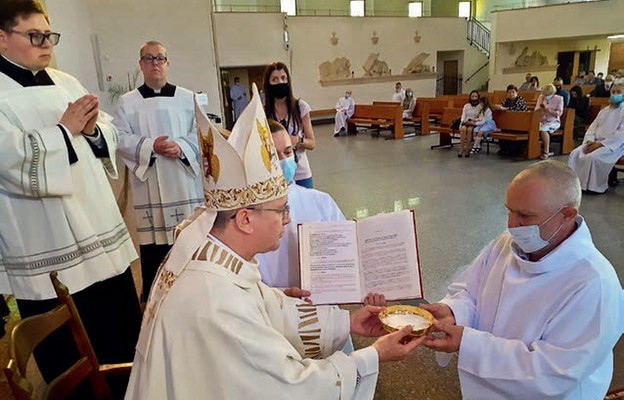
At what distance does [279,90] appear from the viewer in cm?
347

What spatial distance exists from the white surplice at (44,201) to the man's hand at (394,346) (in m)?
1.42

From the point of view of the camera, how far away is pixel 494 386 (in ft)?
5.06

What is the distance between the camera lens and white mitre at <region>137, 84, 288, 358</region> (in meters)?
1.18

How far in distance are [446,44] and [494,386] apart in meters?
20.1

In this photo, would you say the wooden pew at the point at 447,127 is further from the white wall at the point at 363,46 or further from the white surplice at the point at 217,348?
the white surplice at the point at 217,348

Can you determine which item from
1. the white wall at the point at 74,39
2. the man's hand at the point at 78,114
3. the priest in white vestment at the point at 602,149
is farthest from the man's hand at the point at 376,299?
the white wall at the point at 74,39

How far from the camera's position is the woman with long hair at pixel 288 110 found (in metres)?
3.45

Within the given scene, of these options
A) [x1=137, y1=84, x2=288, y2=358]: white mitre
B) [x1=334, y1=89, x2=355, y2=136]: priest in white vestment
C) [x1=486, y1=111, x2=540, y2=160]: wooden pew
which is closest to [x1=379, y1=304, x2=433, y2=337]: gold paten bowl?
[x1=137, y1=84, x2=288, y2=358]: white mitre

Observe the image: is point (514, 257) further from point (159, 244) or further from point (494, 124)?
point (494, 124)

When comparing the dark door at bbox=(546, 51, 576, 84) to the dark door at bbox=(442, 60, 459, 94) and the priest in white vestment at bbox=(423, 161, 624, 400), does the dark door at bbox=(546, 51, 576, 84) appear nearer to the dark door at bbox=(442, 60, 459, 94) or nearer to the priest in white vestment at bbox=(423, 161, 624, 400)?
the dark door at bbox=(442, 60, 459, 94)

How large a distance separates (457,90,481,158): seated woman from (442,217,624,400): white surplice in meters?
7.90

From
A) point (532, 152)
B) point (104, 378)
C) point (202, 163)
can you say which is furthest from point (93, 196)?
point (532, 152)

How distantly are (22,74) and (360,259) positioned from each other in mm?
1670

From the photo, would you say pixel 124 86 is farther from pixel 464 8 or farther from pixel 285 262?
pixel 464 8
